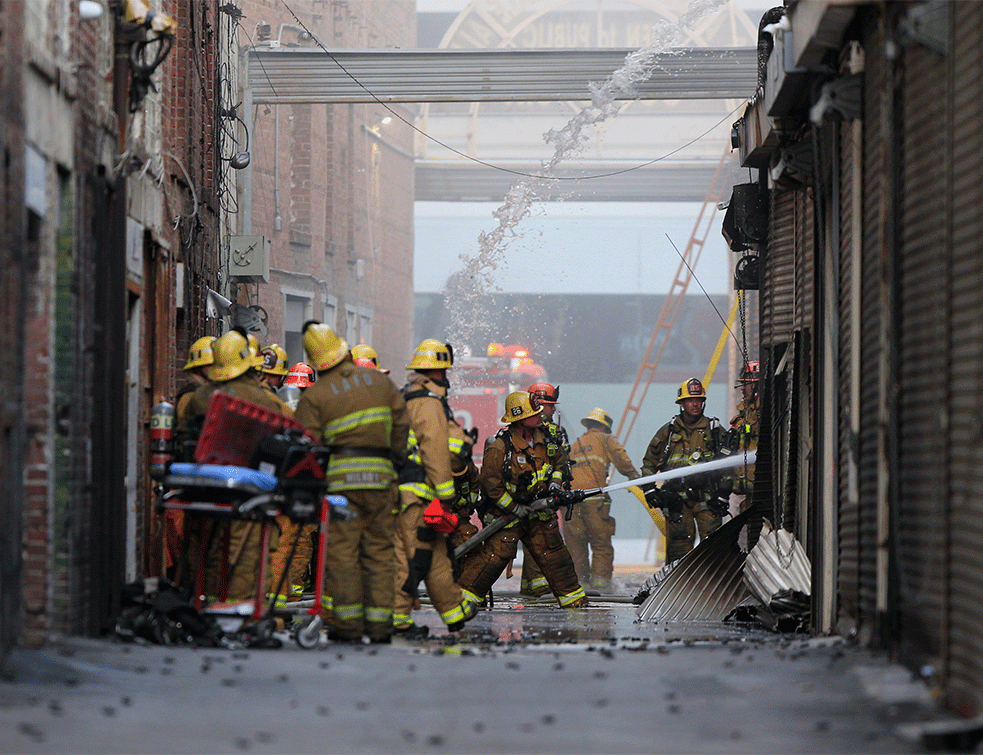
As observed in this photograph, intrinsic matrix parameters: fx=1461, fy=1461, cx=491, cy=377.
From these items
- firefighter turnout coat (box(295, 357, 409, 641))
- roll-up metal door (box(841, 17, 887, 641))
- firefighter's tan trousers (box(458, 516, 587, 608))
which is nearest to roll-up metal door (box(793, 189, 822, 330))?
roll-up metal door (box(841, 17, 887, 641))

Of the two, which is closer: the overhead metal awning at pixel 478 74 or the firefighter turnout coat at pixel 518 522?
the firefighter turnout coat at pixel 518 522

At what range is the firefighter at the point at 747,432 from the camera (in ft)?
45.6

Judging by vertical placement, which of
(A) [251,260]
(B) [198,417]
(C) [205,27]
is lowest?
(B) [198,417]

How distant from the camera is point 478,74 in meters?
18.4

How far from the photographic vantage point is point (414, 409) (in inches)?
380

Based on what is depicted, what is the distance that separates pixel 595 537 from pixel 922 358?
11.0 meters

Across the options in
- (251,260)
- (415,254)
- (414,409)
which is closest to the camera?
(414,409)

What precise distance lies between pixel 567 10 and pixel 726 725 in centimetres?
4263

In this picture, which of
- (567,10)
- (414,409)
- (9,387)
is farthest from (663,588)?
(567,10)

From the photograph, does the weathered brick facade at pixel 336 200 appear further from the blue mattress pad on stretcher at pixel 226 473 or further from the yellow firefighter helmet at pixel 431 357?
the blue mattress pad on stretcher at pixel 226 473

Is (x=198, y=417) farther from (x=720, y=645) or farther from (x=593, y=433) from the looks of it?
(x=593, y=433)

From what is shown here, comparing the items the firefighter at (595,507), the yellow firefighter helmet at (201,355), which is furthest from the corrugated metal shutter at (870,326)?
the firefighter at (595,507)

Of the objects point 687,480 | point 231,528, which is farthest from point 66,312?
point 687,480

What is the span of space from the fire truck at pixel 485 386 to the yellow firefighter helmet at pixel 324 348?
64.0ft
